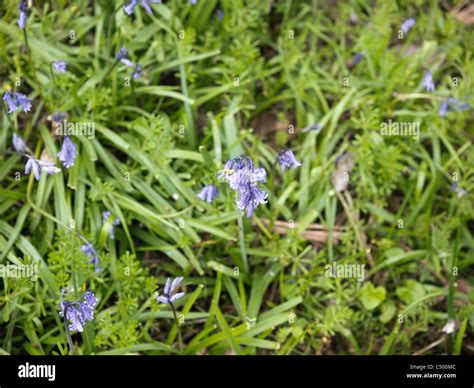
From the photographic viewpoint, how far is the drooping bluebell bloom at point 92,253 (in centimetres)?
326

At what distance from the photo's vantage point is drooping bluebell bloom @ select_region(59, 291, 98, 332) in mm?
2869

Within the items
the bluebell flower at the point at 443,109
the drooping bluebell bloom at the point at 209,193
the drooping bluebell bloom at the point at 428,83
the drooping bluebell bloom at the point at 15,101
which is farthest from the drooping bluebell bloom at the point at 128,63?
the bluebell flower at the point at 443,109

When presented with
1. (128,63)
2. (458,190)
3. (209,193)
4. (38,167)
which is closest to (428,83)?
(458,190)

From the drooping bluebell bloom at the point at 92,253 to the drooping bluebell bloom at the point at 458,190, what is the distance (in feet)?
6.80

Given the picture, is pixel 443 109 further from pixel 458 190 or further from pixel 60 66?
pixel 60 66

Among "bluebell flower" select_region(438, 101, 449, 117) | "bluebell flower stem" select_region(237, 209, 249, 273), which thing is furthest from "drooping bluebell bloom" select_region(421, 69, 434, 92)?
"bluebell flower stem" select_region(237, 209, 249, 273)

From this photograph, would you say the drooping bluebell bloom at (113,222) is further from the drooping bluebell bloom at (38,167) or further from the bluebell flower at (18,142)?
the bluebell flower at (18,142)

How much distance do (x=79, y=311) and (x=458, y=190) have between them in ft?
7.36

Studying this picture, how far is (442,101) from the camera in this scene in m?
4.02

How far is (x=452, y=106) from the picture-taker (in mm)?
3975

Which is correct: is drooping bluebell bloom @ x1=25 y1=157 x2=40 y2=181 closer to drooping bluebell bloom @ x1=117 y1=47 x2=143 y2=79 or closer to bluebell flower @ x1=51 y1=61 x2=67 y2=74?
bluebell flower @ x1=51 y1=61 x2=67 y2=74

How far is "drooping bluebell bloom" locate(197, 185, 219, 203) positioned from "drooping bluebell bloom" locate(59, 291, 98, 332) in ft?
2.64

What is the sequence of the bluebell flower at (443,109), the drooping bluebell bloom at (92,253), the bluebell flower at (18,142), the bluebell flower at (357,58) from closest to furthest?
the drooping bluebell bloom at (92,253) < the bluebell flower at (18,142) < the bluebell flower at (443,109) < the bluebell flower at (357,58)

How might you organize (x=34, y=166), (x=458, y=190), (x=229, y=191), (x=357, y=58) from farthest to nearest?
(x=357, y=58), (x=458, y=190), (x=229, y=191), (x=34, y=166)
